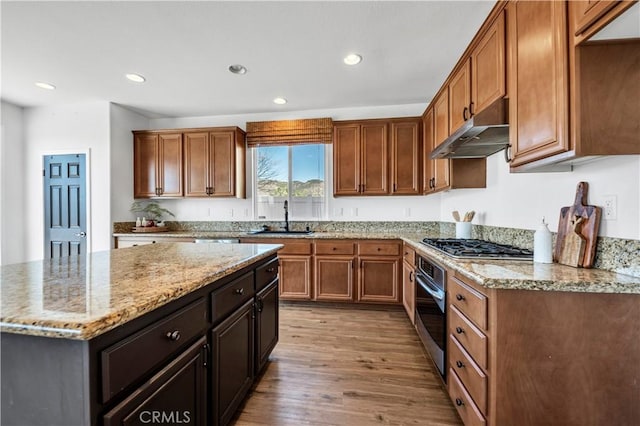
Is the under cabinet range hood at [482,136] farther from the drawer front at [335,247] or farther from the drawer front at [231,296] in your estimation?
the drawer front at [231,296]

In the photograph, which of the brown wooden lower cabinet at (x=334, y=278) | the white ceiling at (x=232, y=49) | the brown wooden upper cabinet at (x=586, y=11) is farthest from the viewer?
the brown wooden lower cabinet at (x=334, y=278)

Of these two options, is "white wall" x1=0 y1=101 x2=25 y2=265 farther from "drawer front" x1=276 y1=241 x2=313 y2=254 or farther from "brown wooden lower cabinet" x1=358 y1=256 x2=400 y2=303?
"brown wooden lower cabinet" x1=358 y1=256 x2=400 y2=303

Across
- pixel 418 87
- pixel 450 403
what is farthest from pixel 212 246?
pixel 418 87

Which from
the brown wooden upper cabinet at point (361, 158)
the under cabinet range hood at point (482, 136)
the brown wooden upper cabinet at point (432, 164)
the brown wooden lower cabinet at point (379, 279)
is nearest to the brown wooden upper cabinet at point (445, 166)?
the brown wooden upper cabinet at point (432, 164)

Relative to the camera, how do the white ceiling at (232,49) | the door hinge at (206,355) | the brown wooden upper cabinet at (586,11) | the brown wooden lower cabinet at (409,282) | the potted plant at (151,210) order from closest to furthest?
1. the brown wooden upper cabinet at (586,11)
2. the door hinge at (206,355)
3. the white ceiling at (232,49)
4. the brown wooden lower cabinet at (409,282)
5. the potted plant at (151,210)

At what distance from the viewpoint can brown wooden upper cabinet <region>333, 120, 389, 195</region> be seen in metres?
3.54

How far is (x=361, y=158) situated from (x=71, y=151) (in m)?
3.96

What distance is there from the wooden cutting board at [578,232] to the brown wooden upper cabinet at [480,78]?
75 centimetres

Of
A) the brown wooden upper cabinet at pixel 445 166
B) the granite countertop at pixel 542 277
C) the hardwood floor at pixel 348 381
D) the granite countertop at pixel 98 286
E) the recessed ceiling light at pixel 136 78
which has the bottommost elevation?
the hardwood floor at pixel 348 381

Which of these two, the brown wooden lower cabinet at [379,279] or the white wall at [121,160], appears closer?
the brown wooden lower cabinet at [379,279]

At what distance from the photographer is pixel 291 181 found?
159 inches

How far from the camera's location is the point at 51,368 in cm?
73

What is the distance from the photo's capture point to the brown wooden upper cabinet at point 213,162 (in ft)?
12.4

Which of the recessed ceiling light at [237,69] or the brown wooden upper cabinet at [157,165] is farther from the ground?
the recessed ceiling light at [237,69]
